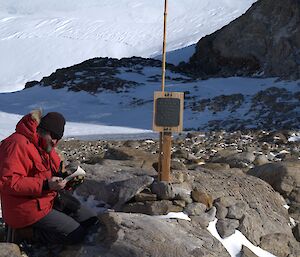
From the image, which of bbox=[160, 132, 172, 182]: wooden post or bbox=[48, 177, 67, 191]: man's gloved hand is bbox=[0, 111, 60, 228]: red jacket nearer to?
bbox=[48, 177, 67, 191]: man's gloved hand

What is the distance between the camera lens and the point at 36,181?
5.10 m

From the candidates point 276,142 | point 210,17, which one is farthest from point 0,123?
point 210,17

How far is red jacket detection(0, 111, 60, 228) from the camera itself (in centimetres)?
504

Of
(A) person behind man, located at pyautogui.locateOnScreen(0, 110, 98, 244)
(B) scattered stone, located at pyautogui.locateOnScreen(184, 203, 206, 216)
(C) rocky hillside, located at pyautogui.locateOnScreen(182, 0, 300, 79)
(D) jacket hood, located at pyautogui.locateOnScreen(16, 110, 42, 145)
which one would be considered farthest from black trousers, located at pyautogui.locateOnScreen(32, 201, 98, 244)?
(C) rocky hillside, located at pyautogui.locateOnScreen(182, 0, 300, 79)

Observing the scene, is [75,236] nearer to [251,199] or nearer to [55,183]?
[55,183]

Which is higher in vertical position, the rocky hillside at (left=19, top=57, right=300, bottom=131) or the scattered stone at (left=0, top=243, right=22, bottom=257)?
the scattered stone at (left=0, top=243, right=22, bottom=257)

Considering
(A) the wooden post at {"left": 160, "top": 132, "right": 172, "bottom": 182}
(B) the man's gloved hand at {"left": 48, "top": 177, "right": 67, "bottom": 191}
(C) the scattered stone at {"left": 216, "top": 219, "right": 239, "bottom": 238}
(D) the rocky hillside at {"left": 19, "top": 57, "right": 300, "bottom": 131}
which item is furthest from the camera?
(D) the rocky hillside at {"left": 19, "top": 57, "right": 300, "bottom": 131}

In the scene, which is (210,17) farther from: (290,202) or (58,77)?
(290,202)

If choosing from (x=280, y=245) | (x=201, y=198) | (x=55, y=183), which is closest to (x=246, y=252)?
(x=280, y=245)

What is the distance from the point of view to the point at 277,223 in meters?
6.59

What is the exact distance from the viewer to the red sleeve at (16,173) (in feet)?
16.5

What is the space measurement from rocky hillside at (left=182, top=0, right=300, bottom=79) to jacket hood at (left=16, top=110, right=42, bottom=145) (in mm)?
25333

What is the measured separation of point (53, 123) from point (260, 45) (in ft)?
97.3

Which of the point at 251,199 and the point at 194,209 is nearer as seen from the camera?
the point at 194,209
